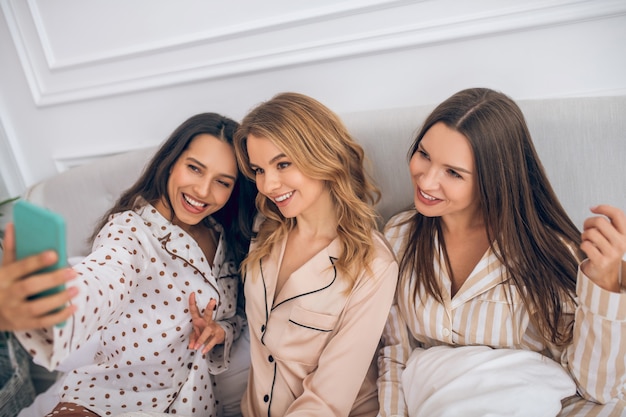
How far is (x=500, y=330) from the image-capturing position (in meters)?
1.15

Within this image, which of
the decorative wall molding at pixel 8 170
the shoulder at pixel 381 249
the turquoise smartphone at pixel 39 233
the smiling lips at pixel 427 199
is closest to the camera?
the turquoise smartphone at pixel 39 233

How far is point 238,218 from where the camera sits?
1419mm

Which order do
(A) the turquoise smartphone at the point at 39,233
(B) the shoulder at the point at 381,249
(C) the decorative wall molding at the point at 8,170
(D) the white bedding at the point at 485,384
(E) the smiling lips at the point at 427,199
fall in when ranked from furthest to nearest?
(C) the decorative wall molding at the point at 8,170
(B) the shoulder at the point at 381,249
(E) the smiling lips at the point at 427,199
(D) the white bedding at the point at 485,384
(A) the turquoise smartphone at the point at 39,233

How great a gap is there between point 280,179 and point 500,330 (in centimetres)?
66

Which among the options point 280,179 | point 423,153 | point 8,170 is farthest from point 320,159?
point 8,170

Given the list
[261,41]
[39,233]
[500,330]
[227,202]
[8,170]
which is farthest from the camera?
[8,170]

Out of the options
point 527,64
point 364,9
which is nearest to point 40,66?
point 364,9

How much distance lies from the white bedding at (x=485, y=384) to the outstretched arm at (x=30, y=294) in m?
0.79

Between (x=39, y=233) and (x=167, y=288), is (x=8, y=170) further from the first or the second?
(x=39, y=233)

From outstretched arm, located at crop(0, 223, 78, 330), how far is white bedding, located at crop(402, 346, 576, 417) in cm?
79

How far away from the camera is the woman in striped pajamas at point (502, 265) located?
1031 mm

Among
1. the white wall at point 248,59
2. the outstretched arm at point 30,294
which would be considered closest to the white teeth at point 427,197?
the white wall at point 248,59

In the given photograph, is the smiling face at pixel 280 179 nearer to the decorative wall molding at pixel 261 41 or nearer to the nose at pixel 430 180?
the nose at pixel 430 180

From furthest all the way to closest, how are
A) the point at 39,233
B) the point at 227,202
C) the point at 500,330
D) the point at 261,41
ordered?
the point at 261,41 → the point at 227,202 → the point at 500,330 → the point at 39,233
